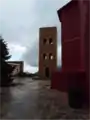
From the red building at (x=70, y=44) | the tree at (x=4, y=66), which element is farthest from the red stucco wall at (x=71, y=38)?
the tree at (x=4, y=66)

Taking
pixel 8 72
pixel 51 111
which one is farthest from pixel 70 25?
pixel 51 111

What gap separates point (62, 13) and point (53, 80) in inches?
208

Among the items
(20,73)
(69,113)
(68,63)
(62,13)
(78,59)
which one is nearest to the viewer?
(69,113)

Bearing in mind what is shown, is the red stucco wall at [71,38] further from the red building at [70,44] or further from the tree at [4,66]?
the tree at [4,66]

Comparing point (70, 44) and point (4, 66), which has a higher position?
point (70, 44)

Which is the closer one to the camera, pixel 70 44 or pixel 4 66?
pixel 70 44

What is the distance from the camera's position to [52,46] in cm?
3984

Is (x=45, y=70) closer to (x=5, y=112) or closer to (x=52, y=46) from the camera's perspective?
(x=52, y=46)

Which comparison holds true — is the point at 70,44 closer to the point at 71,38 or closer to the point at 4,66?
the point at 71,38

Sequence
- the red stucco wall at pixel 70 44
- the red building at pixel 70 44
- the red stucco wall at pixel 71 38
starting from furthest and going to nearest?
the red stucco wall at pixel 71 38
the red stucco wall at pixel 70 44
the red building at pixel 70 44

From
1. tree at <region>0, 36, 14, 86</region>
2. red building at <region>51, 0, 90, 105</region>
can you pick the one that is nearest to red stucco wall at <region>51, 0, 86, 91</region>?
red building at <region>51, 0, 90, 105</region>

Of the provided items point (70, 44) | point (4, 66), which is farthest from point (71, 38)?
point (4, 66)

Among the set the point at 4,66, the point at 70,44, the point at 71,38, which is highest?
the point at 71,38

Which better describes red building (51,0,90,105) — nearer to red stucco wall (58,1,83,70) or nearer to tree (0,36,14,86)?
red stucco wall (58,1,83,70)
